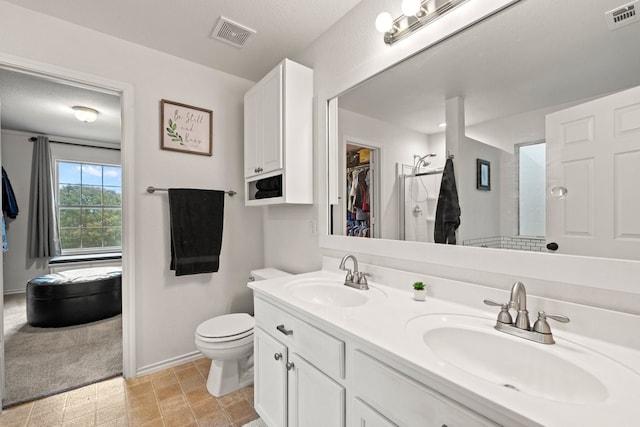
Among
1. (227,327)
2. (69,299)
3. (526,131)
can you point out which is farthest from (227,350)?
(69,299)

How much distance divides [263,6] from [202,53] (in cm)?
75

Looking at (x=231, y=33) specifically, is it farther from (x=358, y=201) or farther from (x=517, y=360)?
(x=517, y=360)

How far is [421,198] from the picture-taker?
4.55 feet

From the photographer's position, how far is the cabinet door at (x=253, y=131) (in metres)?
2.13

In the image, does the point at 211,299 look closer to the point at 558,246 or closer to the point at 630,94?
the point at 558,246

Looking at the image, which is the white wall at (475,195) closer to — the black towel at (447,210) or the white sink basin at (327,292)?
the black towel at (447,210)

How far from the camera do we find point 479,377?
0.66m

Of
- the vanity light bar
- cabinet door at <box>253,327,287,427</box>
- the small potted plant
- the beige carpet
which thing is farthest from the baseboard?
the vanity light bar

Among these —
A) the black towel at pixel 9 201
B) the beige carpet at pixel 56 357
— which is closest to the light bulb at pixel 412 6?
the beige carpet at pixel 56 357

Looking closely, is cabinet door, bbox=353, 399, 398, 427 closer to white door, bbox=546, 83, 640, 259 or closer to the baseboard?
white door, bbox=546, 83, 640, 259

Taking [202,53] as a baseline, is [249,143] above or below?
below

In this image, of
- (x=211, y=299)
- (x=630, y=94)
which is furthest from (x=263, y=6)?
(x=211, y=299)

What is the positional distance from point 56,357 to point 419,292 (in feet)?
9.64

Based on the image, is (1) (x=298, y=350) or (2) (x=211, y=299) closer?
(1) (x=298, y=350)
